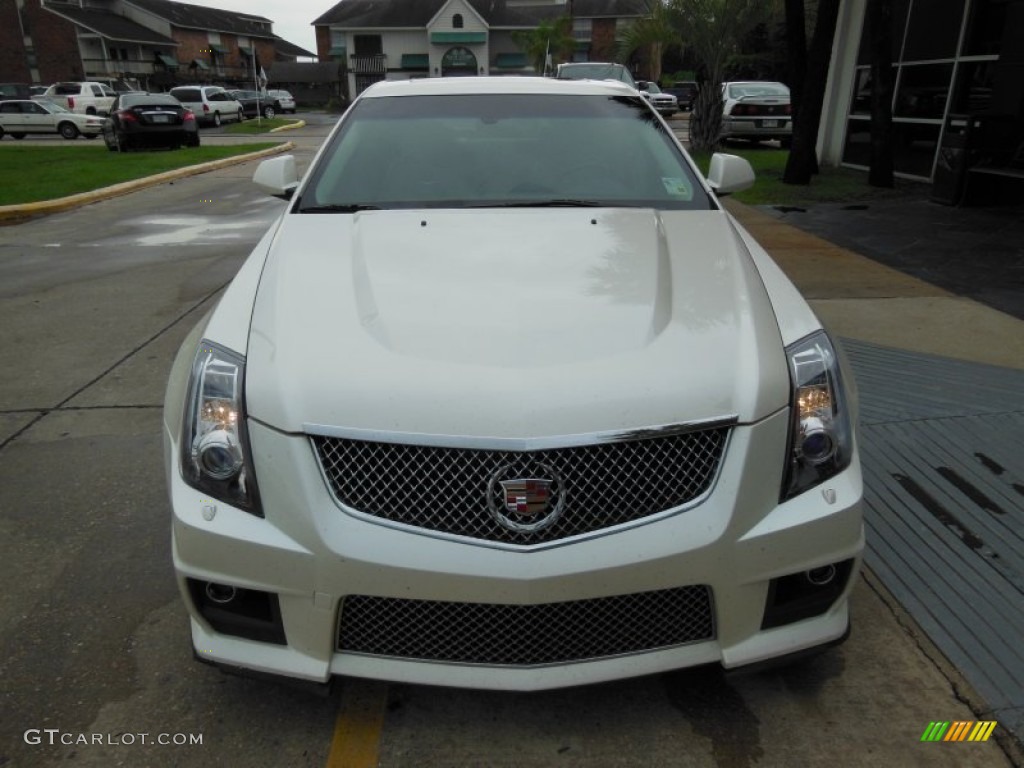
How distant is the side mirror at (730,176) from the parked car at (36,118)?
3133 centimetres

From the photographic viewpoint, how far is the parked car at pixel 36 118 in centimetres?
2852

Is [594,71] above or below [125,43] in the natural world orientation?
below

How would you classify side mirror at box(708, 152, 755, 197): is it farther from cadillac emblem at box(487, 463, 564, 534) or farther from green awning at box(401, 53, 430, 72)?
green awning at box(401, 53, 430, 72)

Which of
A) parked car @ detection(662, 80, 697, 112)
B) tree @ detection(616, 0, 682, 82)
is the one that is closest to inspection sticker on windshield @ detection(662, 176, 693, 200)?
tree @ detection(616, 0, 682, 82)

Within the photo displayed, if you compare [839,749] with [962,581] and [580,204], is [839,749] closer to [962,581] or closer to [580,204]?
[962,581]

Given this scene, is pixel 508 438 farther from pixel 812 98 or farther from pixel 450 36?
pixel 450 36

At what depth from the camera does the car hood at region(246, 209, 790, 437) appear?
194 centimetres

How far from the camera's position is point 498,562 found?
6.19 feet

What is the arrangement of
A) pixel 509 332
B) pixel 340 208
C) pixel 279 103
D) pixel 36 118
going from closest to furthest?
pixel 509 332 < pixel 340 208 < pixel 36 118 < pixel 279 103

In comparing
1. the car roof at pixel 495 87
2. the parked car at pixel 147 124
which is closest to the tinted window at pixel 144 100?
the parked car at pixel 147 124

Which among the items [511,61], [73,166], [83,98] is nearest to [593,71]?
[73,166]

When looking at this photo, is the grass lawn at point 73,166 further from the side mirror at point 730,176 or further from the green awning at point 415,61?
the green awning at point 415,61

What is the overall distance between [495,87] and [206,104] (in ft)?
123

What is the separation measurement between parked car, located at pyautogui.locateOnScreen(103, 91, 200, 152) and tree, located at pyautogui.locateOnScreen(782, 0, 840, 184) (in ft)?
55.2
